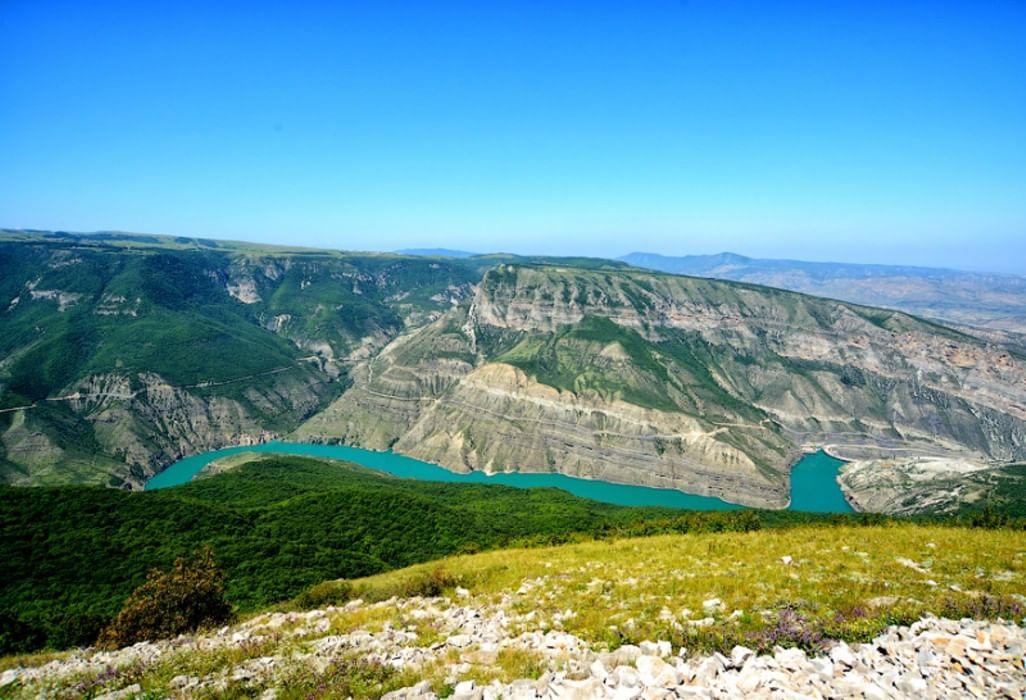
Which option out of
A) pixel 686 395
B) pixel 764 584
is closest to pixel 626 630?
pixel 764 584

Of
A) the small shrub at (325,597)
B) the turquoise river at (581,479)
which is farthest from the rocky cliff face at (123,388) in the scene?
the small shrub at (325,597)

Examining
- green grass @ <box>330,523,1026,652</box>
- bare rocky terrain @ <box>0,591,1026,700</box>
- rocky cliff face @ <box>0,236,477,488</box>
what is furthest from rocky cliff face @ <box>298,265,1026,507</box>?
bare rocky terrain @ <box>0,591,1026,700</box>

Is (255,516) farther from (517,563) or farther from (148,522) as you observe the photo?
(517,563)

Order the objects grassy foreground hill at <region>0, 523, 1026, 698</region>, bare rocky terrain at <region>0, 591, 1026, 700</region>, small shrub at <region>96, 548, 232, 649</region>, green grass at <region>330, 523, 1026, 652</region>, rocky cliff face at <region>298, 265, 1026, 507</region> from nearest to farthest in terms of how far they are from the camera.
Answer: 1. bare rocky terrain at <region>0, 591, 1026, 700</region>
2. grassy foreground hill at <region>0, 523, 1026, 698</region>
3. green grass at <region>330, 523, 1026, 652</region>
4. small shrub at <region>96, 548, 232, 649</region>
5. rocky cliff face at <region>298, 265, 1026, 507</region>

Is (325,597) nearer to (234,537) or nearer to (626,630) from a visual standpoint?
(626,630)

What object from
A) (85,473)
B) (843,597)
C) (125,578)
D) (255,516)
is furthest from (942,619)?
(85,473)

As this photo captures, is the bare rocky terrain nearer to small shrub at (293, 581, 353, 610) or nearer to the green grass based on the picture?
the green grass
